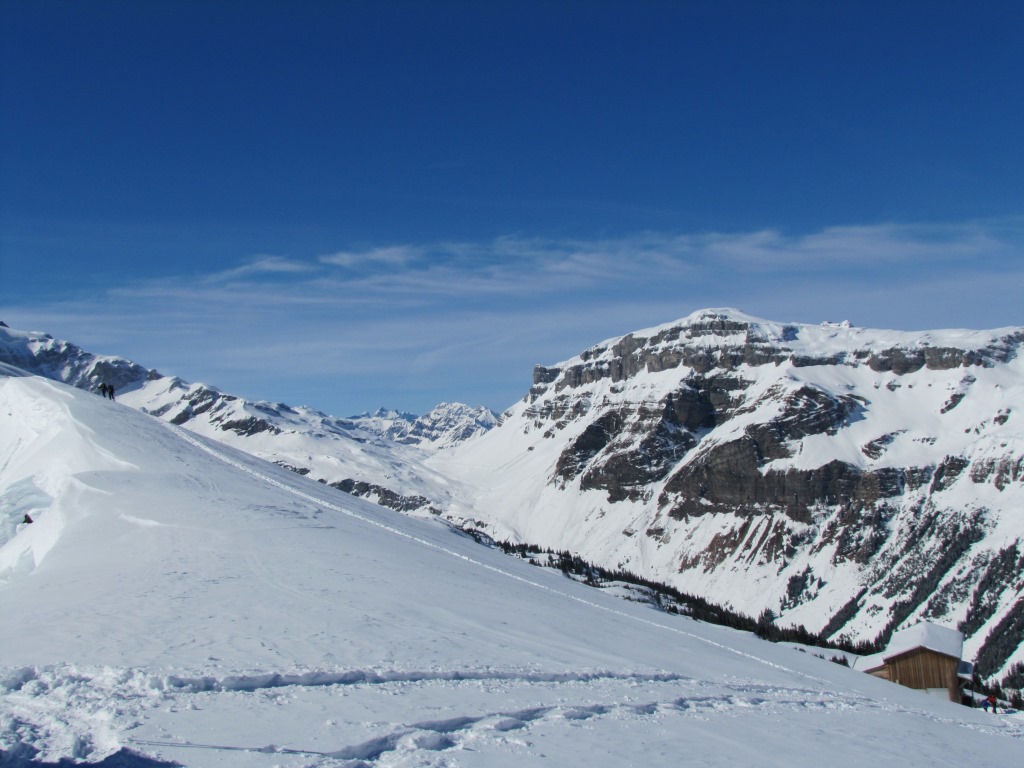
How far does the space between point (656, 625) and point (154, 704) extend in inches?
998

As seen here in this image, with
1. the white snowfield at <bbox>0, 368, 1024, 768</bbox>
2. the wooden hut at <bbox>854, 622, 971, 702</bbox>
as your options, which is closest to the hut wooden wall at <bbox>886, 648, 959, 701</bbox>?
the wooden hut at <bbox>854, 622, 971, 702</bbox>

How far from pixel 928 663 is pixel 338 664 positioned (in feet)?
145

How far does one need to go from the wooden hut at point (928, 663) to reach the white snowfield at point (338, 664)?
16.4 metres

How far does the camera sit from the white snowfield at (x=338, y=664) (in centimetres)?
1226

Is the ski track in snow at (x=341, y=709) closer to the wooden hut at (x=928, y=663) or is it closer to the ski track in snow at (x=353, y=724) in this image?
the ski track in snow at (x=353, y=724)

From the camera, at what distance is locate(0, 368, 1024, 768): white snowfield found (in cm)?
1226

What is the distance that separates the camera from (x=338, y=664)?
1650cm

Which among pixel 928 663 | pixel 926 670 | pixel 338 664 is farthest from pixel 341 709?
pixel 928 663

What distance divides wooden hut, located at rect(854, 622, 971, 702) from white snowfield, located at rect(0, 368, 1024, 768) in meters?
16.4

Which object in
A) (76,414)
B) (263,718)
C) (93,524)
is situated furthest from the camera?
(76,414)

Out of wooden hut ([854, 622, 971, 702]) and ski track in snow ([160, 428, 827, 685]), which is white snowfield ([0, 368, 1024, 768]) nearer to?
ski track in snow ([160, 428, 827, 685])

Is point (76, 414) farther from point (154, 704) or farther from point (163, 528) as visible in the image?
point (154, 704)

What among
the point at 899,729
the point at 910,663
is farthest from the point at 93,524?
the point at 910,663

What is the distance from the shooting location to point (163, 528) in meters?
29.8
